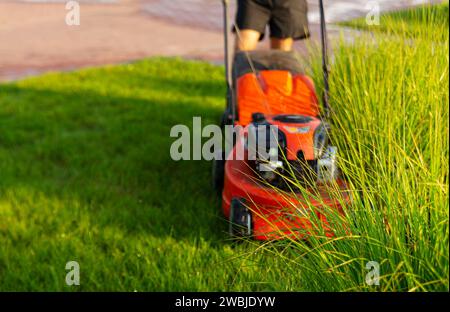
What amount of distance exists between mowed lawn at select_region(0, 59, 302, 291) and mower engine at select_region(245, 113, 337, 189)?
0.36 meters

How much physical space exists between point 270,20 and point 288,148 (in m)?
1.47

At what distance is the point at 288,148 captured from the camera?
2.54 meters

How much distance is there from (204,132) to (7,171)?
137cm

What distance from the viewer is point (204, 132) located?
4262mm

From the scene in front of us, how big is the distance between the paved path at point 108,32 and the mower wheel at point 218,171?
3.85m

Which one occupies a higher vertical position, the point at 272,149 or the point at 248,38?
the point at 248,38

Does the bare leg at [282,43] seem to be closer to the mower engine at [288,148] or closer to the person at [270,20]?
the person at [270,20]

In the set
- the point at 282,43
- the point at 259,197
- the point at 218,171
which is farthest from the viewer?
the point at 282,43

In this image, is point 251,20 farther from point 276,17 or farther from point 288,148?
point 288,148

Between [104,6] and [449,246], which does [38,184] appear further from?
[104,6]
